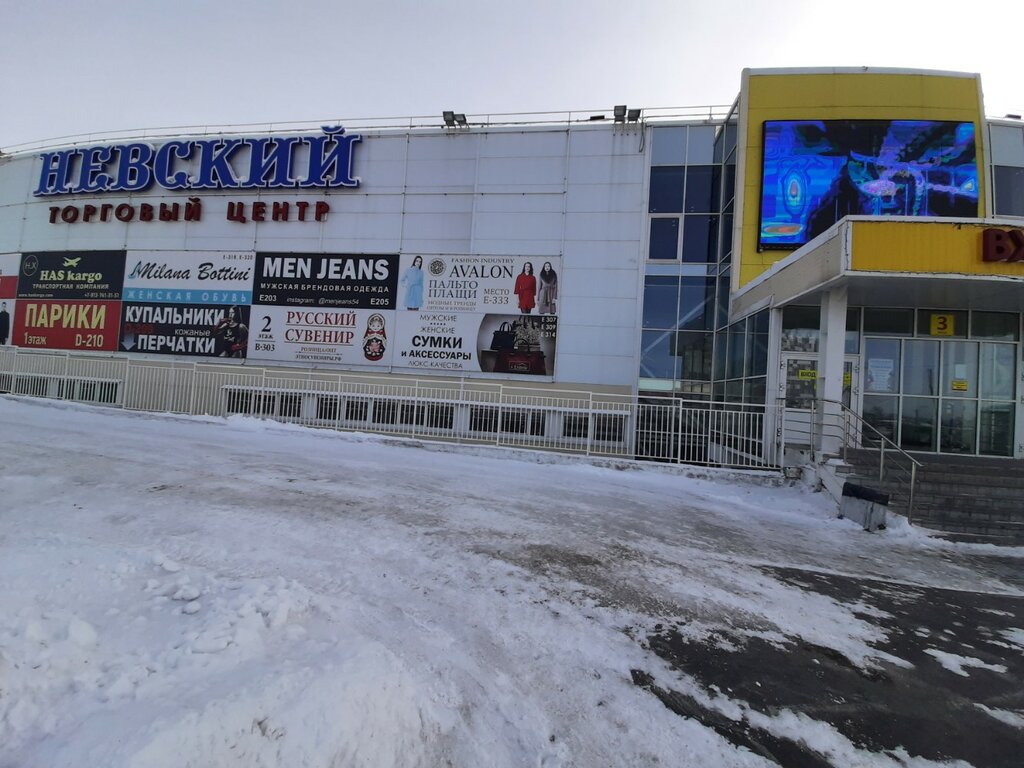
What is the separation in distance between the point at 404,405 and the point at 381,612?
11.9 meters

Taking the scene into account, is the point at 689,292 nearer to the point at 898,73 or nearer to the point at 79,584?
the point at 898,73

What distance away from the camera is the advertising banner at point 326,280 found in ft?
53.9

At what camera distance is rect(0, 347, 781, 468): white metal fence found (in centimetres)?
1116

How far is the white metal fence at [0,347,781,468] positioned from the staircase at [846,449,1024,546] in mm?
2628

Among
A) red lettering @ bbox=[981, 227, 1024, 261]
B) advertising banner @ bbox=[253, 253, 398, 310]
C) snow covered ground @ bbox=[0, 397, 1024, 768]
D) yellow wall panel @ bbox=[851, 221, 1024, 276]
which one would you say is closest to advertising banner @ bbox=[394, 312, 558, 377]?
advertising banner @ bbox=[253, 253, 398, 310]

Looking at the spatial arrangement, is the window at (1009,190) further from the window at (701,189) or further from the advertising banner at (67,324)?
the advertising banner at (67,324)

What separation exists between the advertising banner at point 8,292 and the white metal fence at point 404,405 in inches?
174

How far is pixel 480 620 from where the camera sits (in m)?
3.64

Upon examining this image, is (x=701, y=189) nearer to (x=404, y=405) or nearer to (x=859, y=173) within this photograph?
(x=859, y=173)

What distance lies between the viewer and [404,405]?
50.0ft

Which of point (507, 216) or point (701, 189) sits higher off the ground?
point (701, 189)

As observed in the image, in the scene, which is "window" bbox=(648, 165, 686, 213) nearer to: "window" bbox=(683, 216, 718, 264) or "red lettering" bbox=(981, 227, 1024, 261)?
"window" bbox=(683, 216, 718, 264)

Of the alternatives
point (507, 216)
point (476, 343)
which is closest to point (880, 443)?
point (476, 343)

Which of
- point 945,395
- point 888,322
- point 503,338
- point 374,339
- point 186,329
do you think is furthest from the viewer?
point 186,329
